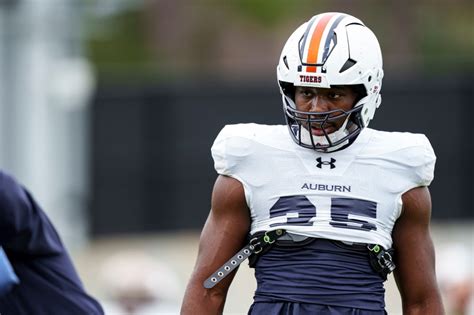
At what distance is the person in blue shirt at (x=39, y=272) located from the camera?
21.3 feet

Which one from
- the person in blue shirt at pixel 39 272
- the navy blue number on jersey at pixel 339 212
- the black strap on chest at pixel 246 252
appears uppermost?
the navy blue number on jersey at pixel 339 212

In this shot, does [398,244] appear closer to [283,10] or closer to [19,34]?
[19,34]

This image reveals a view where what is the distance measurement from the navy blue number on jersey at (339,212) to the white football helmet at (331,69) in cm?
21

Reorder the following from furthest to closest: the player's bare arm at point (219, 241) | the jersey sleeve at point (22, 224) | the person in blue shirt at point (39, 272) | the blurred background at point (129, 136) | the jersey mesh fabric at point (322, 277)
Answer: the blurred background at point (129, 136) < the person in blue shirt at point (39, 272) < the jersey sleeve at point (22, 224) < the player's bare arm at point (219, 241) < the jersey mesh fabric at point (322, 277)

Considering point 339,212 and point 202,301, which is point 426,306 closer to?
point 339,212

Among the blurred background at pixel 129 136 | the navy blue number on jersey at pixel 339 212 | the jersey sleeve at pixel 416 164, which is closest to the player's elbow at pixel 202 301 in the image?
the navy blue number on jersey at pixel 339 212

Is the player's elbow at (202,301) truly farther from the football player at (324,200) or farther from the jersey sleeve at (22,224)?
the jersey sleeve at (22,224)

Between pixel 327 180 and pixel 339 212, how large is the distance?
13 cm

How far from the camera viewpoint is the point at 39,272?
6.66 meters

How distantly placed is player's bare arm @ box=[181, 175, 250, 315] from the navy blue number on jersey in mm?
151

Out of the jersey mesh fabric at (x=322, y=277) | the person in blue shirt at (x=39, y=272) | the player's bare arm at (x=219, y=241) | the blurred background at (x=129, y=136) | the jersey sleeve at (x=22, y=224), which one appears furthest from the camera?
the blurred background at (x=129, y=136)

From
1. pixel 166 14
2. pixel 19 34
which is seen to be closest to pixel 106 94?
pixel 19 34

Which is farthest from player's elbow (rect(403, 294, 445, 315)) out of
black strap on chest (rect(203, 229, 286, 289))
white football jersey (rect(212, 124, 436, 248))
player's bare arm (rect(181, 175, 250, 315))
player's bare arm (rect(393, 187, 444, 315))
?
player's bare arm (rect(181, 175, 250, 315))

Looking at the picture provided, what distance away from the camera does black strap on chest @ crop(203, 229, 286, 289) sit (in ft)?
19.1
